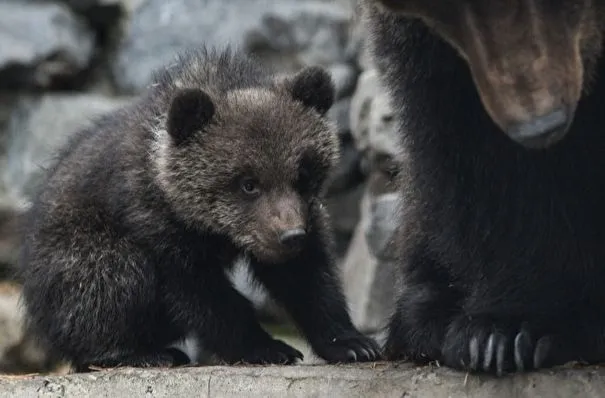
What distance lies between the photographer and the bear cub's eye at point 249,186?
5.13m

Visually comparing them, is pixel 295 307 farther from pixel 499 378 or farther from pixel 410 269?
pixel 499 378

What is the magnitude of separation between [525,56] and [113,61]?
21.2 ft

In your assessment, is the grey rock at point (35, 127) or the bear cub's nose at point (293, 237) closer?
the bear cub's nose at point (293, 237)

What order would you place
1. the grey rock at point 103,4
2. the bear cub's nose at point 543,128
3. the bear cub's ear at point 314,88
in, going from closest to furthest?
the bear cub's nose at point 543,128
the bear cub's ear at point 314,88
the grey rock at point 103,4

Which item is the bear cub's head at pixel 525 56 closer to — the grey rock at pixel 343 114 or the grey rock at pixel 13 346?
the grey rock at pixel 343 114

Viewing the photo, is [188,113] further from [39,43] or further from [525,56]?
[39,43]

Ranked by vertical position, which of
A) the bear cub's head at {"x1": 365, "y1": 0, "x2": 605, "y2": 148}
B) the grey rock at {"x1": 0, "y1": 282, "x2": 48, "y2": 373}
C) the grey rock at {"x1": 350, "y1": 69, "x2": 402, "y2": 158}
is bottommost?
the grey rock at {"x1": 0, "y1": 282, "x2": 48, "y2": 373}

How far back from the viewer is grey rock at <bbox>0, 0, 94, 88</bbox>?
898cm

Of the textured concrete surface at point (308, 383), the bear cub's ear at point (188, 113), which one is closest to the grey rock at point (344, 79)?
the bear cub's ear at point (188, 113)

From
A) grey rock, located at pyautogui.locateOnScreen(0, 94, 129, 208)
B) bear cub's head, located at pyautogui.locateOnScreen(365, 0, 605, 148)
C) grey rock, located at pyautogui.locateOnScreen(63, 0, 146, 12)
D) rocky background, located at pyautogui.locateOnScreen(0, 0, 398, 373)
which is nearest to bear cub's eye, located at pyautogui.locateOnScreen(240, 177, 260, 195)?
bear cub's head, located at pyautogui.locateOnScreen(365, 0, 605, 148)

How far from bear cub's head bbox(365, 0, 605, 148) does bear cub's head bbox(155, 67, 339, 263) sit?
5.50 ft

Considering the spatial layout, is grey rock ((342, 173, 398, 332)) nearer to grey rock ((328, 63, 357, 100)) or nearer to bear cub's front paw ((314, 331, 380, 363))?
grey rock ((328, 63, 357, 100))

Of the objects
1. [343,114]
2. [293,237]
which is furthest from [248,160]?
[343,114]

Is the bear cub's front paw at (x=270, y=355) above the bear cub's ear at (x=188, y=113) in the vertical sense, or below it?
below
